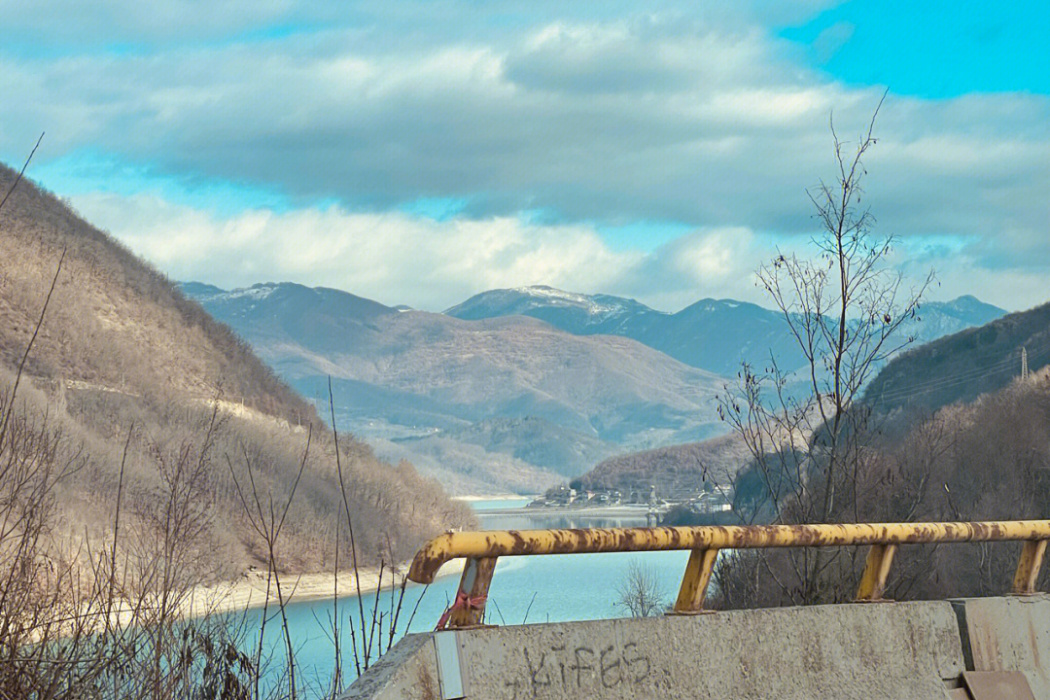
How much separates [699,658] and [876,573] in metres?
1.19

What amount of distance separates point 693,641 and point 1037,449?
62.4m

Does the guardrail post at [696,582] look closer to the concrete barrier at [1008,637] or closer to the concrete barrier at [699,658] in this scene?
the concrete barrier at [699,658]

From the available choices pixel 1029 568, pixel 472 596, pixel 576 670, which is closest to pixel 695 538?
pixel 576 670

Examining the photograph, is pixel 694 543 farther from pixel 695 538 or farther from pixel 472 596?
pixel 472 596

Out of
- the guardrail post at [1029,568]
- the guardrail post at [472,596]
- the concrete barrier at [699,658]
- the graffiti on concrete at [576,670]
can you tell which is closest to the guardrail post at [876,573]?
the concrete barrier at [699,658]

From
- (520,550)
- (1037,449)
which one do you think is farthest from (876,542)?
(1037,449)

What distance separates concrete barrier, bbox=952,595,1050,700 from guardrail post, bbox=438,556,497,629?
255cm

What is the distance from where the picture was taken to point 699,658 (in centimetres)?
549

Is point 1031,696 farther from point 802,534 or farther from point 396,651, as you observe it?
point 396,651

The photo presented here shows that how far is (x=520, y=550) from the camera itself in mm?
5082

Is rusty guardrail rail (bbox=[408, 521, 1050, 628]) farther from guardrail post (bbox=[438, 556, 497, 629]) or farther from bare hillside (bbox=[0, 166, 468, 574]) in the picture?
bare hillside (bbox=[0, 166, 468, 574])

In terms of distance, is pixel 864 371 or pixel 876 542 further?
pixel 864 371

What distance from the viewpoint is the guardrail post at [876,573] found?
20.2 ft

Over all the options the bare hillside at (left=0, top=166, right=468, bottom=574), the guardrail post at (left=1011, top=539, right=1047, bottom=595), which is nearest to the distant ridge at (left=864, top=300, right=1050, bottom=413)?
the bare hillside at (left=0, top=166, right=468, bottom=574)
